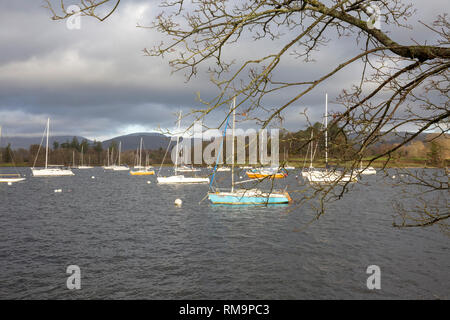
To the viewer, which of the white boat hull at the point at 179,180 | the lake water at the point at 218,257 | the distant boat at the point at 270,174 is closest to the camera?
the distant boat at the point at 270,174

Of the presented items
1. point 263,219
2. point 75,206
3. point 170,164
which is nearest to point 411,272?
point 263,219

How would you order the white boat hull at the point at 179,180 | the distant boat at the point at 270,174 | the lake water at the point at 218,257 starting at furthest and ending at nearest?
the white boat hull at the point at 179,180, the lake water at the point at 218,257, the distant boat at the point at 270,174

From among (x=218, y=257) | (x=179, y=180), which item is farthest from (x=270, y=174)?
(x=179, y=180)

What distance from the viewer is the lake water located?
1260 centimetres

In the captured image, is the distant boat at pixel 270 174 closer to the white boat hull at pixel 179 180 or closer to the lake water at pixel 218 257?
the lake water at pixel 218 257

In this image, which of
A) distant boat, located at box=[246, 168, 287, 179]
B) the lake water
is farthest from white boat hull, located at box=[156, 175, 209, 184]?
distant boat, located at box=[246, 168, 287, 179]

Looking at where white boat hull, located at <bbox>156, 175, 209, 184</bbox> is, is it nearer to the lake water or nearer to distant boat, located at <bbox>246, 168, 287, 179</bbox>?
the lake water

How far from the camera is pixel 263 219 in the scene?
1074 inches

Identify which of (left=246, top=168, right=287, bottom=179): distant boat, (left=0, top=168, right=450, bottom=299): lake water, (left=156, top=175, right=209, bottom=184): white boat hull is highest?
(left=246, top=168, right=287, bottom=179): distant boat

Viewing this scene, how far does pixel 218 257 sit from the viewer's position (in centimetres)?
1673

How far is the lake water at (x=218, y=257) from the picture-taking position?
12.6 metres

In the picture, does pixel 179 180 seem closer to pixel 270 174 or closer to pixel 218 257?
pixel 218 257

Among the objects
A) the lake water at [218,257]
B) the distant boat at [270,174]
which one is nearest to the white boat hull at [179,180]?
the lake water at [218,257]
